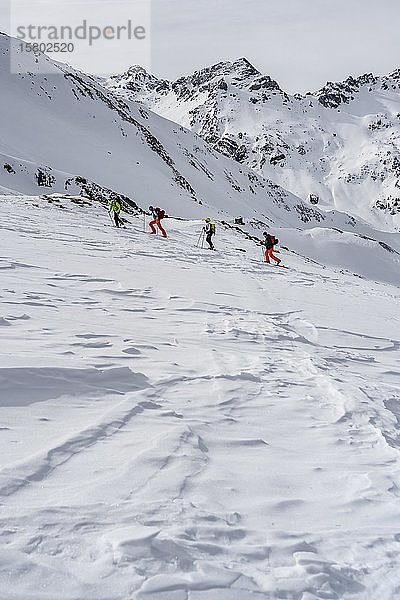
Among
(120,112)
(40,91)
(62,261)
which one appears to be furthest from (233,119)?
(62,261)

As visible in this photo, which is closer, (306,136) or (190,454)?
(190,454)

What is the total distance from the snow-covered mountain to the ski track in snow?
135 m

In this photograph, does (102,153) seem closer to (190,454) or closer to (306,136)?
(190,454)

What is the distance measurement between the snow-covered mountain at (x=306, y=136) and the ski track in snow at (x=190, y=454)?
135 metres

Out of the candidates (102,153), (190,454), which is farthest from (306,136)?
(190,454)

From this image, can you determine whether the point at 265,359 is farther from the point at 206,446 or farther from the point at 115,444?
the point at 115,444

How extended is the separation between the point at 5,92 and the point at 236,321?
5685 centimetres

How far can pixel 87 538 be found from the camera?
276 centimetres

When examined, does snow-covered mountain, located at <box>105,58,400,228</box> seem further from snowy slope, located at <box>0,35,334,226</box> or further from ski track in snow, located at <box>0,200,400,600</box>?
ski track in snow, located at <box>0,200,400,600</box>

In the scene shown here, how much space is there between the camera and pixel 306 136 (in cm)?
17250

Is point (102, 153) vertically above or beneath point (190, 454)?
above

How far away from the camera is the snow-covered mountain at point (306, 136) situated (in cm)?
14925

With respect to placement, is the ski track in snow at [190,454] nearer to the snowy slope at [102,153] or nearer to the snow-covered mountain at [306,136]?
the snowy slope at [102,153]

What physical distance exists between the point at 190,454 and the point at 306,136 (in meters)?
181
